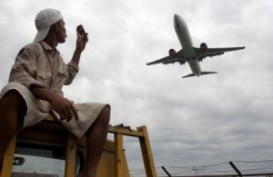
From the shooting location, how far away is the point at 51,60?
182 cm

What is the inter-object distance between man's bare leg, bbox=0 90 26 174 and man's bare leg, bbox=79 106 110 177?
332 mm

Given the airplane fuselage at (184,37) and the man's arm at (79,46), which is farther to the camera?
the airplane fuselage at (184,37)

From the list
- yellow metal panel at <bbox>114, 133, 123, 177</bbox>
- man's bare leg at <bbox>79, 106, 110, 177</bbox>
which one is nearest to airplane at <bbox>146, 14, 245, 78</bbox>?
yellow metal panel at <bbox>114, 133, 123, 177</bbox>

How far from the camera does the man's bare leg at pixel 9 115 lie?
1.38m

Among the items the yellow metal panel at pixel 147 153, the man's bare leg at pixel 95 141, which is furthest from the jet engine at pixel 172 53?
the man's bare leg at pixel 95 141

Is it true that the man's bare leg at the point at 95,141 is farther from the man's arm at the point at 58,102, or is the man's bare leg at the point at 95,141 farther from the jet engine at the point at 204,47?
the jet engine at the point at 204,47

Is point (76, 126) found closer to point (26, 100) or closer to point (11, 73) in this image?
point (26, 100)

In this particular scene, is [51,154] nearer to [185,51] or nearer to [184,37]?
[184,37]

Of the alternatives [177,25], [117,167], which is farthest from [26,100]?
[177,25]

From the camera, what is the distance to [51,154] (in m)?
1.60

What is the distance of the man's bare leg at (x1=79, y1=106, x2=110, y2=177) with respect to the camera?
152cm

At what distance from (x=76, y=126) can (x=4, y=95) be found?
352mm

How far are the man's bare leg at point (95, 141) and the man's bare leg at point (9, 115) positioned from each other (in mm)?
332

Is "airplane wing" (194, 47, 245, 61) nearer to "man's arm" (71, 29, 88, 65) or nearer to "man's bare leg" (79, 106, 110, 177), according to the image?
"man's arm" (71, 29, 88, 65)
